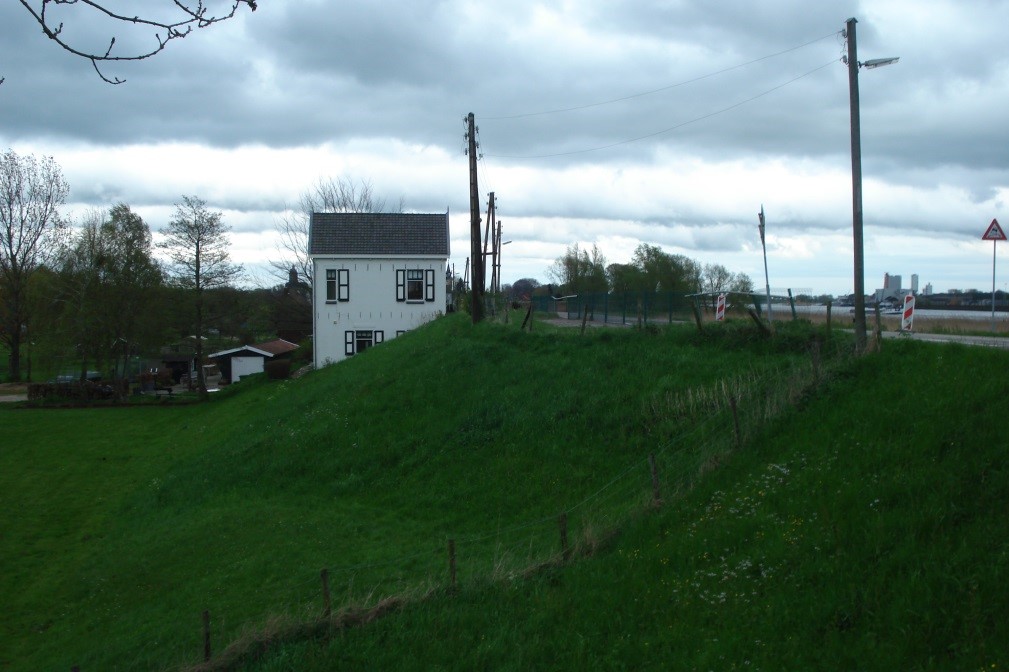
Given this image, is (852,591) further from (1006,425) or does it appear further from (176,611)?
(176,611)

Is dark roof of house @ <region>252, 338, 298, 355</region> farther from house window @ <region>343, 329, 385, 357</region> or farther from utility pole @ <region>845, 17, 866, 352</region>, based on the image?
utility pole @ <region>845, 17, 866, 352</region>


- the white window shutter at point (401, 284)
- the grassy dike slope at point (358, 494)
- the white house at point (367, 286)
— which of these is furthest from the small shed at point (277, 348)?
the grassy dike slope at point (358, 494)

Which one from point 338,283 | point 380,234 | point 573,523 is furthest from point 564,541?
point 380,234

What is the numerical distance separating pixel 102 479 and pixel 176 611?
609 inches

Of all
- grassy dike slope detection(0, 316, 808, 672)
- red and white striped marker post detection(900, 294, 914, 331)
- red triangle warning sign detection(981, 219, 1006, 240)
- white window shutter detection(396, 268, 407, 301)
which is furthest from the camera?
white window shutter detection(396, 268, 407, 301)

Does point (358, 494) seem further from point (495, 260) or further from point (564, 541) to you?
point (495, 260)

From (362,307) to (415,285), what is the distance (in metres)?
3.13

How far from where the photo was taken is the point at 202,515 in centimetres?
1842

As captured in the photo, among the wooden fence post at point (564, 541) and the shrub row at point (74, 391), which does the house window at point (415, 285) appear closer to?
the shrub row at point (74, 391)

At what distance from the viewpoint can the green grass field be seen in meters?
7.91

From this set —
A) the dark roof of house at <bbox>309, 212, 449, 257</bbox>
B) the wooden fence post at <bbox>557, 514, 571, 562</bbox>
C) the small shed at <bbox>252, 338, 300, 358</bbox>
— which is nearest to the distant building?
the wooden fence post at <bbox>557, 514, 571, 562</bbox>

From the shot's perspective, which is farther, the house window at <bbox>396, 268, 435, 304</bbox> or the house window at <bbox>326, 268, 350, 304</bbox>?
the house window at <bbox>396, 268, 435, 304</bbox>

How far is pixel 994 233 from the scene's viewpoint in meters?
16.6

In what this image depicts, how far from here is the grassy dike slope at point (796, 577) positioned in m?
7.19
